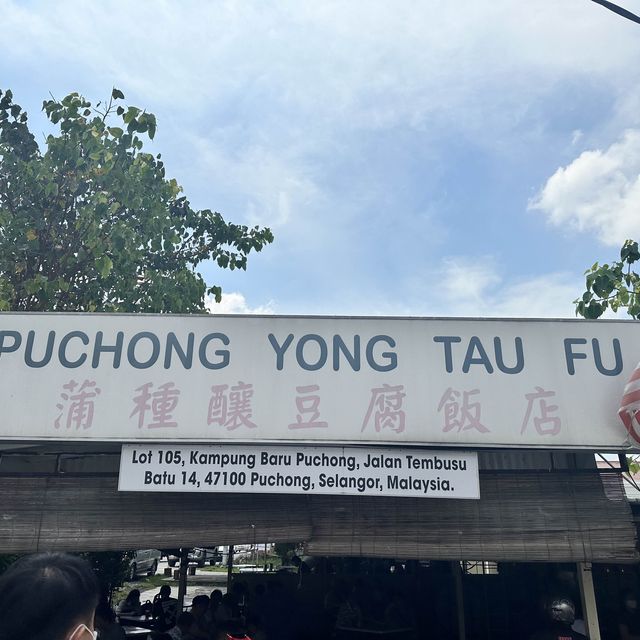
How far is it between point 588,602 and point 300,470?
2.88 metres

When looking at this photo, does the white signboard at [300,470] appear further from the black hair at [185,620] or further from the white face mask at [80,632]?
the black hair at [185,620]

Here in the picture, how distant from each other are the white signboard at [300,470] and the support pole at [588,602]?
1372 mm

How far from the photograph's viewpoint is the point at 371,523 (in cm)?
539

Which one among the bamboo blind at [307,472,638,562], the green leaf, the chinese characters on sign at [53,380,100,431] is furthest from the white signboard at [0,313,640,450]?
the green leaf

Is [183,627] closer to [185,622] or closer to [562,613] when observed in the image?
[185,622]

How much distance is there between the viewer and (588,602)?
5.33 meters

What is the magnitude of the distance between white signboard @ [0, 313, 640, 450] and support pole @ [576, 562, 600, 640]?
1.23m

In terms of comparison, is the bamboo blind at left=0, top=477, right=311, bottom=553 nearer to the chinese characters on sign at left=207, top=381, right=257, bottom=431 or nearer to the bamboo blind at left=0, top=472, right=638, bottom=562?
the bamboo blind at left=0, top=472, right=638, bottom=562

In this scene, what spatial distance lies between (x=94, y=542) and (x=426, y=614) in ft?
28.6

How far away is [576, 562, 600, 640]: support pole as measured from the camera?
17.1 ft

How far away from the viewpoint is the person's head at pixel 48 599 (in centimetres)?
→ 159

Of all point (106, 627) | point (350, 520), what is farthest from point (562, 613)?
point (106, 627)

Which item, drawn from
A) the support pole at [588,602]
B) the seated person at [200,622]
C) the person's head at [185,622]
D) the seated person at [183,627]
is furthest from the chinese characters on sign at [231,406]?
the person's head at [185,622]

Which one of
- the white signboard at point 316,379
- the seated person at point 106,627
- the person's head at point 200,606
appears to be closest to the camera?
the white signboard at point 316,379
